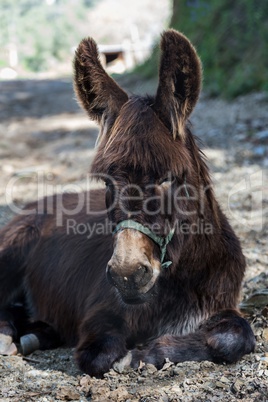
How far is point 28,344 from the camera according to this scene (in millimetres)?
4285

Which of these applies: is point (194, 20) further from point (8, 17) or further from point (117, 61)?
point (8, 17)

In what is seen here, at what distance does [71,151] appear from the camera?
11.1 metres

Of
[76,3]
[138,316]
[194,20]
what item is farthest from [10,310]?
[76,3]

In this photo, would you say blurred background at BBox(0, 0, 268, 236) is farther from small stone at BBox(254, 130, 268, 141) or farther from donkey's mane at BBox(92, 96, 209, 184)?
donkey's mane at BBox(92, 96, 209, 184)

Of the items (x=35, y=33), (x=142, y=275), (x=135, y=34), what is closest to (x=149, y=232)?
(x=142, y=275)

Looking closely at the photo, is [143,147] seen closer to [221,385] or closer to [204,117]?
[221,385]

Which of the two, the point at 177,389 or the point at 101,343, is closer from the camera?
the point at 177,389

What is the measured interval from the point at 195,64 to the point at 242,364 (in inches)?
70.6

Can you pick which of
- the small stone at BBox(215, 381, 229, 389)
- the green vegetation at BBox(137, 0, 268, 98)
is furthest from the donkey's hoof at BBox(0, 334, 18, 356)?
the green vegetation at BBox(137, 0, 268, 98)

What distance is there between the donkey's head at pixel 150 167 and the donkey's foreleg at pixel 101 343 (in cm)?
51

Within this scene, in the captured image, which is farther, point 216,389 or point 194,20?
point 194,20

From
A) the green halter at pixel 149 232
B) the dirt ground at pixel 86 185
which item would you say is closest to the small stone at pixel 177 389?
A: the dirt ground at pixel 86 185

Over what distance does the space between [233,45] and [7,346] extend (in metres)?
11.9

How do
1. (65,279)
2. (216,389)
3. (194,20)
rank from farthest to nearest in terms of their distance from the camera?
1. (194,20)
2. (65,279)
3. (216,389)
